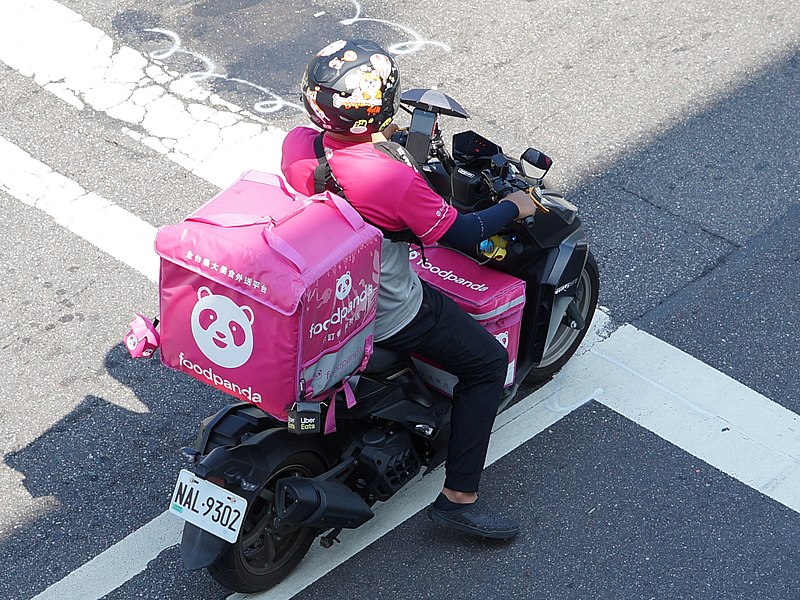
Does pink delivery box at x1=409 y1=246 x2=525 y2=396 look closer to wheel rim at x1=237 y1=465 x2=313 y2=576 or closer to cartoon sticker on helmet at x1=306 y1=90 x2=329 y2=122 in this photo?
wheel rim at x1=237 y1=465 x2=313 y2=576

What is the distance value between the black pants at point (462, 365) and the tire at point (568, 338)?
0.76m

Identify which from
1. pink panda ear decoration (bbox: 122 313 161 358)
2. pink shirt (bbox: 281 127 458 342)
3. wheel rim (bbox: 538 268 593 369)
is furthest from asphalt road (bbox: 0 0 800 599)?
pink shirt (bbox: 281 127 458 342)

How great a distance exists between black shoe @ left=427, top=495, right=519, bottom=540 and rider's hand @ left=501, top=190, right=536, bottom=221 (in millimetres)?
1110

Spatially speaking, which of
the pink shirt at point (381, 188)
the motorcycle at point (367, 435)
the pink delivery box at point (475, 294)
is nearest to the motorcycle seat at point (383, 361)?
the motorcycle at point (367, 435)

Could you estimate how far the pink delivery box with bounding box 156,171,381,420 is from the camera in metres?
3.22

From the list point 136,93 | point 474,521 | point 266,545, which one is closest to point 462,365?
point 474,521

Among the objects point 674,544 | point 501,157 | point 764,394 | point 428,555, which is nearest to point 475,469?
point 428,555

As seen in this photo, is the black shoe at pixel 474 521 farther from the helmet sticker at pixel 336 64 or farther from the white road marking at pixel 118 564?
the helmet sticker at pixel 336 64

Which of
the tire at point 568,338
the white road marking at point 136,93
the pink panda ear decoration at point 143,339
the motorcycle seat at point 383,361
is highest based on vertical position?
the pink panda ear decoration at point 143,339

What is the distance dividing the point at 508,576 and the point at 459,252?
4.21ft

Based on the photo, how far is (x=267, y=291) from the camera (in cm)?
319

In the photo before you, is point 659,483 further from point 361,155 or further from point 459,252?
point 361,155

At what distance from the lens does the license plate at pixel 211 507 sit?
360cm

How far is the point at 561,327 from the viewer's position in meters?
4.82
